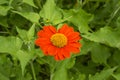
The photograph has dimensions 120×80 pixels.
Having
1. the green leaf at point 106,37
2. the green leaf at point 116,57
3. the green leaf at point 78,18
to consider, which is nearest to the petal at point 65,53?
the green leaf at point 106,37

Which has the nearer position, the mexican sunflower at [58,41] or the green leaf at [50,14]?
the mexican sunflower at [58,41]

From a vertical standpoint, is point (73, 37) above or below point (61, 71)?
above

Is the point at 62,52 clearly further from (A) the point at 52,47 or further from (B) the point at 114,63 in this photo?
(B) the point at 114,63

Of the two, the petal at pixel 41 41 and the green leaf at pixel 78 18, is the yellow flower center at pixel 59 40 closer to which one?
the petal at pixel 41 41

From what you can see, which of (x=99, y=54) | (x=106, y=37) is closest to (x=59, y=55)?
(x=106, y=37)

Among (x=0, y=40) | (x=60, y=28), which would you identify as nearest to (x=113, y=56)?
(x=60, y=28)

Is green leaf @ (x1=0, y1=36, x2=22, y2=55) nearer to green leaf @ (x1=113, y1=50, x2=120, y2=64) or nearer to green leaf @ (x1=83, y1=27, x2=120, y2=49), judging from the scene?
green leaf @ (x1=83, y1=27, x2=120, y2=49)

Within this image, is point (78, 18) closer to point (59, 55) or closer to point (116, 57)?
point (116, 57)
